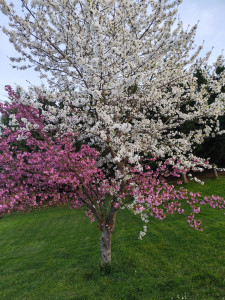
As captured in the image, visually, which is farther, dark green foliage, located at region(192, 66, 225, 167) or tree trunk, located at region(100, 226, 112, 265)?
dark green foliage, located at region(192, 66, 225, 167)

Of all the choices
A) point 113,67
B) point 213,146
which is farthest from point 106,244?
point 213,146

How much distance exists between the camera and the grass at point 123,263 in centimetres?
559

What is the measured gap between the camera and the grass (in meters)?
5.59

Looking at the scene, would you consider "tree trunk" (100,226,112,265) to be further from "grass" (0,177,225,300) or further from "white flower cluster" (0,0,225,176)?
"white flower cluster" (0,0,225,176)

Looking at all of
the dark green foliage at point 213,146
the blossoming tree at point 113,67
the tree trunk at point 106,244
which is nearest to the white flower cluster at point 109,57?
the blossoming tree at point 113,67

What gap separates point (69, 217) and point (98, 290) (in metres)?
10.2

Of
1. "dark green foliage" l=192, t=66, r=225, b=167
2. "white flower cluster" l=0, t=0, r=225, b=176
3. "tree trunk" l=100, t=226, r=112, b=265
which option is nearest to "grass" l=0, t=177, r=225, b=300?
"tree trunk" l=100, t=226, r=112, b=265

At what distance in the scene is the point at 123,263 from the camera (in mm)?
7102

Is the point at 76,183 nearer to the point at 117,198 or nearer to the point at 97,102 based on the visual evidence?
the point at 117,198

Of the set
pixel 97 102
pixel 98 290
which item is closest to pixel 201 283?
pixel 98 290

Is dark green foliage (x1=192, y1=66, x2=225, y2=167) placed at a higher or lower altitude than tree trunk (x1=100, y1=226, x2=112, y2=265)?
higher

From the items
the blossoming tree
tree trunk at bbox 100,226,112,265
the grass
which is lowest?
the grass

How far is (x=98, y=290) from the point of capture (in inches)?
223

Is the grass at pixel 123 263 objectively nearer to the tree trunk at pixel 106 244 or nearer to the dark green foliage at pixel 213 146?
the tree trunk at pixel 106 244
